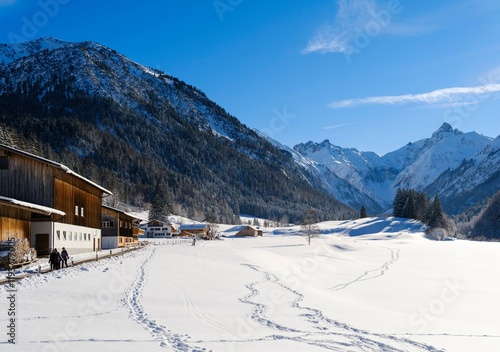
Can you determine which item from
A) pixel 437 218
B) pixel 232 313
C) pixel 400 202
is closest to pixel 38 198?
pixel 232 313

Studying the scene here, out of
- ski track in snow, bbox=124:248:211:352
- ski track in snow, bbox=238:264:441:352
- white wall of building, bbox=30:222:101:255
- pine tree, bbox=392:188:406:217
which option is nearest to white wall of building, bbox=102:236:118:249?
white wall of building, bbox=30:222:101:255

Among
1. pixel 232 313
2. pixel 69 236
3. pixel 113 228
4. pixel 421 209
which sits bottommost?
pixel 232 313

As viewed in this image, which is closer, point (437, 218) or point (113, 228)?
point (113, 228)

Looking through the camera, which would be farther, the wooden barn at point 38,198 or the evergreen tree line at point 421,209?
the evergreen tree line at point 421,209

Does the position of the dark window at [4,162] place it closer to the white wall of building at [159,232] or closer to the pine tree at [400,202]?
the white wall of building at [159,232]

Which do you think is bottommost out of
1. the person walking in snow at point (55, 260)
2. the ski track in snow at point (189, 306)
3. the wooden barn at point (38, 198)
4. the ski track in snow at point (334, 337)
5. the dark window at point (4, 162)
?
the ski track in snow at point (334, 337)

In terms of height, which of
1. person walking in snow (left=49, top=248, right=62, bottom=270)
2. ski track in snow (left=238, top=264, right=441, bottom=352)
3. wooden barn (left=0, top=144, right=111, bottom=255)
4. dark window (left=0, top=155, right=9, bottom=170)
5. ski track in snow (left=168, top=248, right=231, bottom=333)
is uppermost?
dark window (left=0, top=155, right=9, bottom=170)

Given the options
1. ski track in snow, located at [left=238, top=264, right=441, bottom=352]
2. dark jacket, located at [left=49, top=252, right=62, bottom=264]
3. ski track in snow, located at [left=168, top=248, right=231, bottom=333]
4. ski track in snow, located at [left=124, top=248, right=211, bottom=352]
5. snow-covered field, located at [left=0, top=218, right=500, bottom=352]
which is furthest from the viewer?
dark jacket, located at [left=49, top=252, right=62, bottom=264]

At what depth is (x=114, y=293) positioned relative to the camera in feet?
67.8

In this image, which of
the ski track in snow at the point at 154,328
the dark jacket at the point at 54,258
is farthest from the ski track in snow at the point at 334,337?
the dark jacket at the point at 54,258

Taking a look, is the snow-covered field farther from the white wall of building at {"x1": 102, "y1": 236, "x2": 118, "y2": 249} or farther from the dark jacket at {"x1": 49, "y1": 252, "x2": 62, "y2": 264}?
the white wall of building at {"x1": 102, "y1": 236, "x2": 118, "y2": 249}

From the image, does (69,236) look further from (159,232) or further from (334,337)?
(159,232)

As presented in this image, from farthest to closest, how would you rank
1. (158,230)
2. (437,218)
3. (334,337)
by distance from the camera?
(158,230)
(437,218)
(334,337)

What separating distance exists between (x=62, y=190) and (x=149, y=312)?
27755mm
